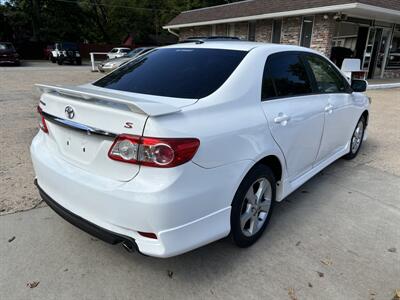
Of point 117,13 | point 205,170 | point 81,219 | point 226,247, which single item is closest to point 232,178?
point 205,170

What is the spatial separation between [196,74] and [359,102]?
301 cm

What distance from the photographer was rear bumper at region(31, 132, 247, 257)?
78.8 inches

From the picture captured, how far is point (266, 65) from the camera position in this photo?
2.88 m

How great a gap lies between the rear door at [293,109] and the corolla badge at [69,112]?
4.78 feet

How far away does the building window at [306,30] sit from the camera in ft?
50.5

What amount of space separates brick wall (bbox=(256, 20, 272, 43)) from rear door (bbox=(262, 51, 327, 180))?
15.3 meters

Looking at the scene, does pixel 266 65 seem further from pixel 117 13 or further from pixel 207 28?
pixel 117 13

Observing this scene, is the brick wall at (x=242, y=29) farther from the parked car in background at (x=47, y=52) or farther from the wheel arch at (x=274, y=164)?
the parked car in background at (x=47, y=52)

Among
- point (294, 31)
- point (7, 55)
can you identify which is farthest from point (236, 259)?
point (7, 55)

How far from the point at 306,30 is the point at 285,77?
46.1 feet

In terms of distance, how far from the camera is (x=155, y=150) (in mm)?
1977

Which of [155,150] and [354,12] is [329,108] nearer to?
[155,150]

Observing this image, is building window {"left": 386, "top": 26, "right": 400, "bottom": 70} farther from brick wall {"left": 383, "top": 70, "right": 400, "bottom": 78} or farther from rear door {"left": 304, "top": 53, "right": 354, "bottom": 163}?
rear door {"left": 304, "top": 53, "right": 354, "bottom": 163}

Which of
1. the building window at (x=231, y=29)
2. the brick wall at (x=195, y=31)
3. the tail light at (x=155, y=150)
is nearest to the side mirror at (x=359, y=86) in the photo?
the tail light at (x=155, y=150)
